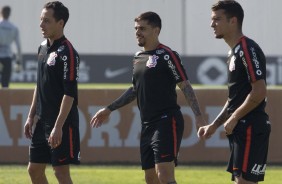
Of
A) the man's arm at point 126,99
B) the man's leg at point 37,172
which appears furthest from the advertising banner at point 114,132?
the man's leg at point 37,172

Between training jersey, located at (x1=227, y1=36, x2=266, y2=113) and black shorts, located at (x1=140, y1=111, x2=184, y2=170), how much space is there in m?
1.07

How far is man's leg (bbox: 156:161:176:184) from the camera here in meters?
9.33

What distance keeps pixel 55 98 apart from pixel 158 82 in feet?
Result: 3.21

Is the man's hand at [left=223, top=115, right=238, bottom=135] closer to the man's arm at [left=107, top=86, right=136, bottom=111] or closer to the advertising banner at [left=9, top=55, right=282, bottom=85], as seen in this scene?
the man's arm at [left=107, top=86, right=136, bottom=111]

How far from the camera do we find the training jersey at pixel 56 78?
9422mm

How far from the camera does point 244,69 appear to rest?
8.45 metres

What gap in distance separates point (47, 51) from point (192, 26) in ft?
92.5

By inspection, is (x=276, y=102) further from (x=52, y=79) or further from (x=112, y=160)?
(x=52, y=79)

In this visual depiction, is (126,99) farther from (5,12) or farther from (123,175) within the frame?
(5,12)

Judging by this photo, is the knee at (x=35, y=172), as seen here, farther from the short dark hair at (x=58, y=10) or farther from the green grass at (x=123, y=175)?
the green grass at (x=123, y=175)

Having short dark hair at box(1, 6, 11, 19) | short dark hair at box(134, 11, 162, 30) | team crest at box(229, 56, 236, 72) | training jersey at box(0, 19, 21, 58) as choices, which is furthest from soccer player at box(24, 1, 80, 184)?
short dark hair at box(1, 6, 11, 19)

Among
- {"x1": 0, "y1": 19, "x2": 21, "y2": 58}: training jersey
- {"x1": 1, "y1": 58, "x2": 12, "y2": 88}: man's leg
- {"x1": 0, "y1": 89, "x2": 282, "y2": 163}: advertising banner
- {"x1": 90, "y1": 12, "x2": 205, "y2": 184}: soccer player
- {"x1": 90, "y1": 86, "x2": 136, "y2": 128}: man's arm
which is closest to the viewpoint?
{"x1": 90, "y1": 12, "x2": 205, "y2": 184}: soccer player

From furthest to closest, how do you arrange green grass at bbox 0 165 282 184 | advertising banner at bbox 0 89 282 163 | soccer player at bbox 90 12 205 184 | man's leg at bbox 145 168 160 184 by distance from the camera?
advertising banner at bbox 0 89 282 163 → green grass at bbox 0 165 282 184 → man's leg at bbox 145 168 160 184 → soccer player at bbox 90 12 205 184

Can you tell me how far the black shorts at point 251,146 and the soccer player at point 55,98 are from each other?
1.72 m
